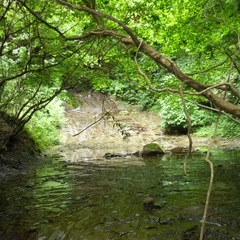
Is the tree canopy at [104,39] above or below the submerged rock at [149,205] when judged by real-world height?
above

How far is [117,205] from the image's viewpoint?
4957 mm

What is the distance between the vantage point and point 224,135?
17.3m

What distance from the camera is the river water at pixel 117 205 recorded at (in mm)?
3777

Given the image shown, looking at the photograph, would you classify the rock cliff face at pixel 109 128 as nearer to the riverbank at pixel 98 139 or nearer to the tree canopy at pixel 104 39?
the riverbank at pixel 98 139

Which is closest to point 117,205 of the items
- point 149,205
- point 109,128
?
point 149,205

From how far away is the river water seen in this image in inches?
149

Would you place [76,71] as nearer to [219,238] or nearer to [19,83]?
[19,83]

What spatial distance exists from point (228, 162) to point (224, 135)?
8.38 m

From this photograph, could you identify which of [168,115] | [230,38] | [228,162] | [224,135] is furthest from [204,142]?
[230,38]

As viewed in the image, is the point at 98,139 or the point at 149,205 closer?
the point at 149,205

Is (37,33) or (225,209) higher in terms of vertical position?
(37,33)

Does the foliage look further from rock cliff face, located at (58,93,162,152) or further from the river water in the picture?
the river water

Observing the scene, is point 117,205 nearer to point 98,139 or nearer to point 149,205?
A: point 149,205

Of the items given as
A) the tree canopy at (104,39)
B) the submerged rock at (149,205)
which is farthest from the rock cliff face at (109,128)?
the submerged rock at (149,205)
